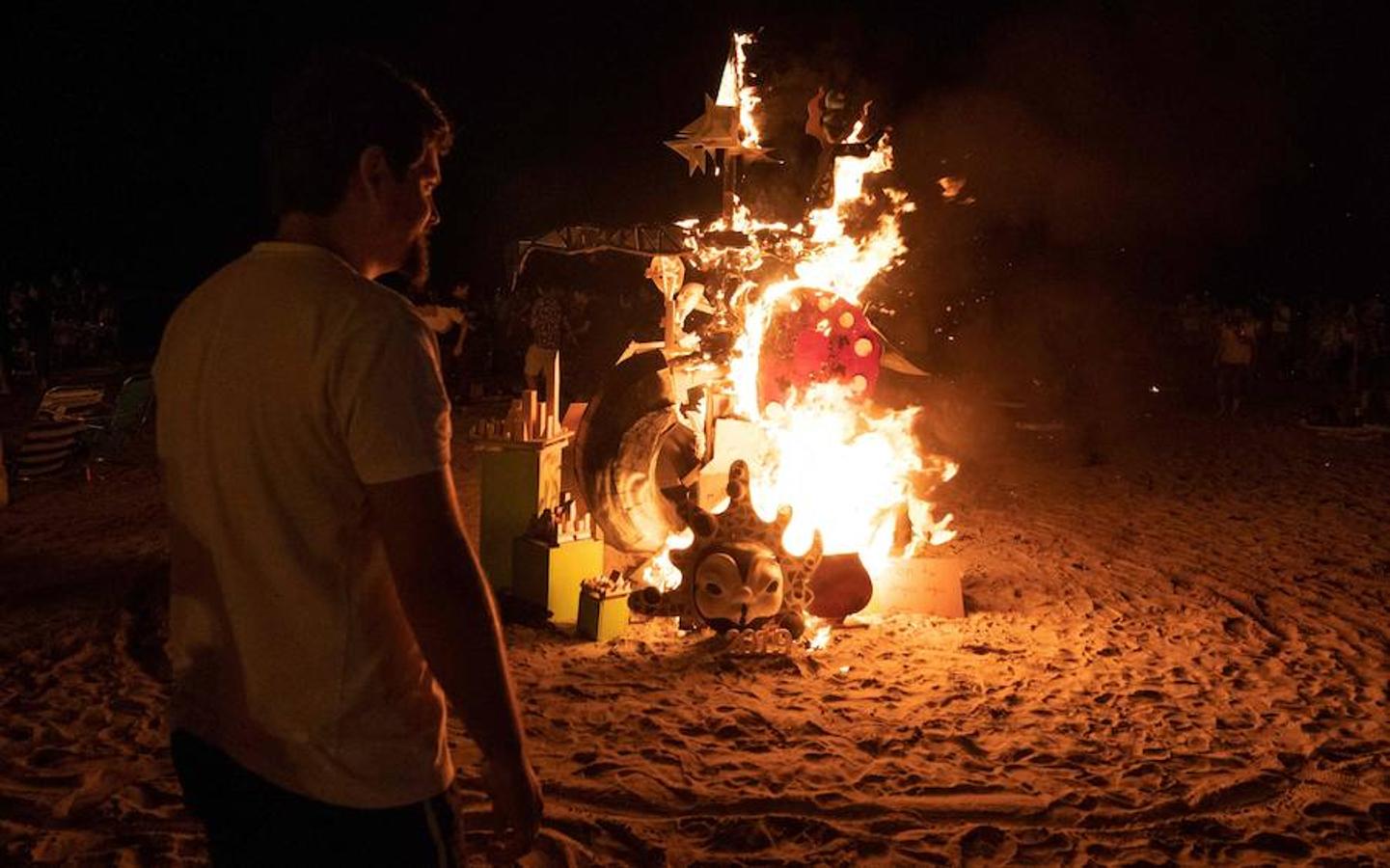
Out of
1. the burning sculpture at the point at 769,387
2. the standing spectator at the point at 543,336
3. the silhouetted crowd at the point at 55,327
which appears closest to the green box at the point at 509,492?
the burning sculpture at the point at 769,387

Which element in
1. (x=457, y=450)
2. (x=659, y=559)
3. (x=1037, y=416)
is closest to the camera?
(x=659, y=559)

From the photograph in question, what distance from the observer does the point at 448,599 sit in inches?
69.4

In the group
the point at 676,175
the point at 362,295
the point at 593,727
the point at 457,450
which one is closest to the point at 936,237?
the point at 593,727

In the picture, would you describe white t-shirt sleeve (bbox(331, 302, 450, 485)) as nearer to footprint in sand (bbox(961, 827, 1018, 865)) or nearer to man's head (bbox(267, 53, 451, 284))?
man's head (bbox(267, 53, 451, 284))

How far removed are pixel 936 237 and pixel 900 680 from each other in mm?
4589

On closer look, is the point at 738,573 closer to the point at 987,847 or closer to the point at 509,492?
the point at 509,492

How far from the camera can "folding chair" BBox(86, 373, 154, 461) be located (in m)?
11.9

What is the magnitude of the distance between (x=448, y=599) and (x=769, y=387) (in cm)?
616

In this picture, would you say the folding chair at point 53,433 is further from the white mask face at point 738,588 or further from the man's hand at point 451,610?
the man's hand at point 451,610

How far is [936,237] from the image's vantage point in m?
9.53

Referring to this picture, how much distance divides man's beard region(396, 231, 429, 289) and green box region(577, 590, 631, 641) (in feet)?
16.2

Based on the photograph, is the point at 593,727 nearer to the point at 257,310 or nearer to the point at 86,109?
the point at 257,310

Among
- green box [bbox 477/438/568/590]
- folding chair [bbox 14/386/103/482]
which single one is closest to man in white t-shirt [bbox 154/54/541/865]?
green box [bbox 477/438/568/590]

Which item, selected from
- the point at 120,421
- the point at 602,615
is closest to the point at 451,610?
the point at 602,615
